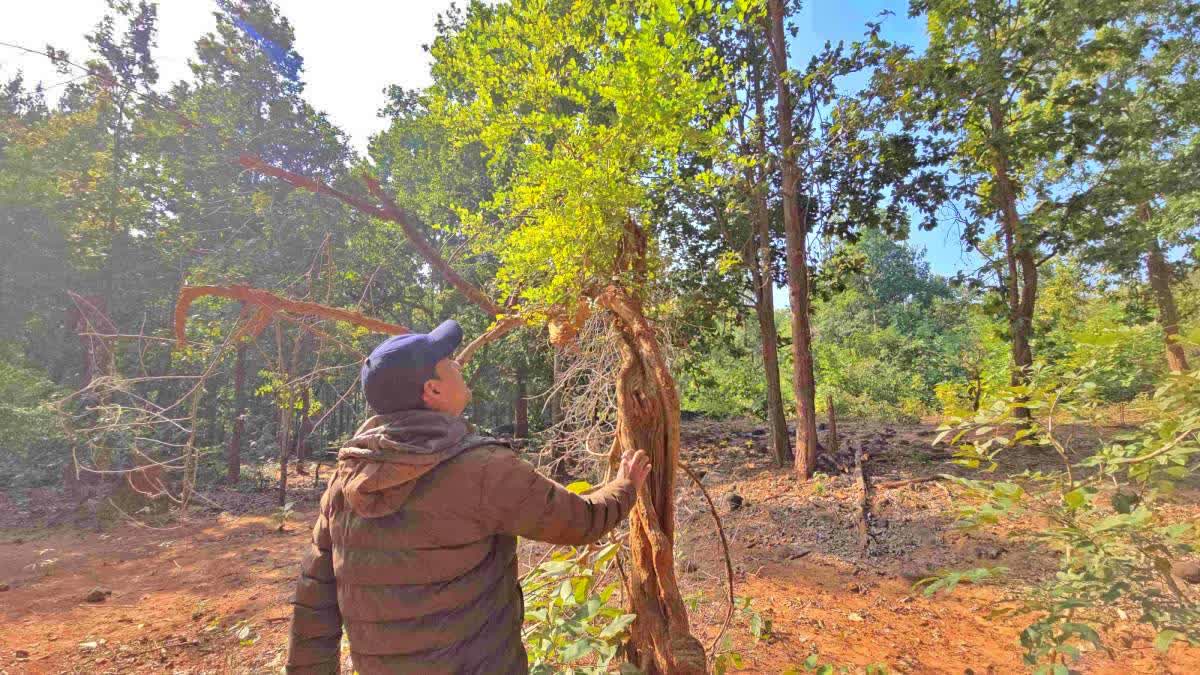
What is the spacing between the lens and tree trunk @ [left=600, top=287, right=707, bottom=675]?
200 cm

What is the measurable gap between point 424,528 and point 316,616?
495 millimetres

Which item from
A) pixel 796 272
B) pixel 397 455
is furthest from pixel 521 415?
pixel 397 455

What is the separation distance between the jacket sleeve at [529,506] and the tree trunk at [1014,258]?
30.8ft

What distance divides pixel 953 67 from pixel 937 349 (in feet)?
64.5

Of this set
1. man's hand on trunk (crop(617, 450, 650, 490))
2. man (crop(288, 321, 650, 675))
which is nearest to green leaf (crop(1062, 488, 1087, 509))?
man's hand on trunk (crop(617, 450, 650, 490))

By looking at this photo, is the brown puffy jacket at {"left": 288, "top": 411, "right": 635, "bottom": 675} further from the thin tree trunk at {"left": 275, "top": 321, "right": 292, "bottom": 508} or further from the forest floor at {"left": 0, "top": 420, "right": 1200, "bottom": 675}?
the thin tree trunk at {"left": 275, "top": 321, "right": 292, "bottom": 508}

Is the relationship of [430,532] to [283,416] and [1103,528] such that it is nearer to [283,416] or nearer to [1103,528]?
[1103,528]

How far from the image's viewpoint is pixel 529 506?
134 cm

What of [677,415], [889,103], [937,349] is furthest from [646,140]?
[937,349]

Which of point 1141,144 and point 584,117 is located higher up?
point 1141,144

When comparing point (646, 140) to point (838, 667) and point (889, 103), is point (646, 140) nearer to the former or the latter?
point (838, 667)

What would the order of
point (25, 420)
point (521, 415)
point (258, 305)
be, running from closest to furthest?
1. point (258, 305)
2. point (25, 420)
3. point (521, 415)

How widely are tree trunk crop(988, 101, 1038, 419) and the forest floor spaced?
1.93 metres

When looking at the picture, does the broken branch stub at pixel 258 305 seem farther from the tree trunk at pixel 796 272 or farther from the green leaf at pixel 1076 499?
the tree trunk at pixel 796 272
